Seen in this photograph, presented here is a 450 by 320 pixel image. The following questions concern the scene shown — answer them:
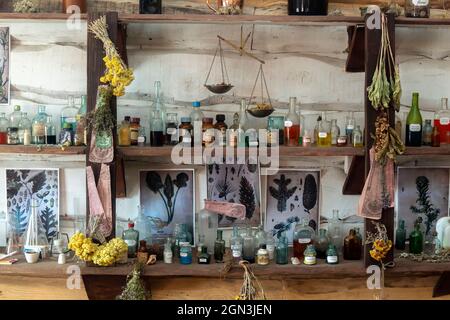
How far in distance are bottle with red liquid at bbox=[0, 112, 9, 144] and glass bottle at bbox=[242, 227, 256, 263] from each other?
1.01 m

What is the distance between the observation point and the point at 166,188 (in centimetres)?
262

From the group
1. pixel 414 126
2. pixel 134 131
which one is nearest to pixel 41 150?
pixel 134 131

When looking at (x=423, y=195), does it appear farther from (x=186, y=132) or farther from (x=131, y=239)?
(x=131, y=239)

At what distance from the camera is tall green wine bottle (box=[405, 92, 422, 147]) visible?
8.04 ft

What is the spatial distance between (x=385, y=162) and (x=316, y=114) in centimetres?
40

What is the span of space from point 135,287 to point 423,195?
1.24 m

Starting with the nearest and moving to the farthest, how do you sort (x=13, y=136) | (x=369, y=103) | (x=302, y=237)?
(x=369, y=103), (x=13, y=136), (x=302, y=237)

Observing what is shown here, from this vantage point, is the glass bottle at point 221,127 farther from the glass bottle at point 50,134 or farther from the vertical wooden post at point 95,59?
the glass bottle at point 50,134

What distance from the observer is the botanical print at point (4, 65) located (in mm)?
2564

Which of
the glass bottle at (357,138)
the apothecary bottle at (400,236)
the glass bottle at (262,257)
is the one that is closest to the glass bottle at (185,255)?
the glass bottle at (262,257)

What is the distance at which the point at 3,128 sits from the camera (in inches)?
98.1

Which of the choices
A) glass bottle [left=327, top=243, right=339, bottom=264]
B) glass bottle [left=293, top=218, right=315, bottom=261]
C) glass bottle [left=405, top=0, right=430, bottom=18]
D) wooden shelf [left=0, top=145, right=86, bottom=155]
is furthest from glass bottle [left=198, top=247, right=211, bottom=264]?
glass bottle [left=405, top=0, right=430, bottom=18]

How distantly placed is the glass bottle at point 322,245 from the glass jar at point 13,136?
125 cm

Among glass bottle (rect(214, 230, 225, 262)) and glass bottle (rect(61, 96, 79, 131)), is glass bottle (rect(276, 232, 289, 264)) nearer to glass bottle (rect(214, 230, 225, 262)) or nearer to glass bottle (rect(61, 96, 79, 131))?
glass bottle (rect(214, 230, 225, 262))
